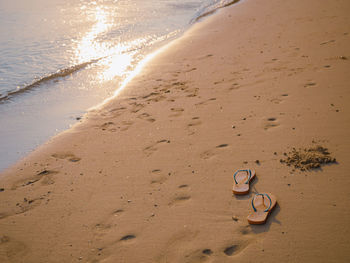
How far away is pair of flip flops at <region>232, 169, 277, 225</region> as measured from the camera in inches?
98.7

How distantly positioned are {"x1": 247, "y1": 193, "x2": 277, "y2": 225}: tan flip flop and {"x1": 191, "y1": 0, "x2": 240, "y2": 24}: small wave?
10122 mm

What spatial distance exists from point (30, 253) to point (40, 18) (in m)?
13.5

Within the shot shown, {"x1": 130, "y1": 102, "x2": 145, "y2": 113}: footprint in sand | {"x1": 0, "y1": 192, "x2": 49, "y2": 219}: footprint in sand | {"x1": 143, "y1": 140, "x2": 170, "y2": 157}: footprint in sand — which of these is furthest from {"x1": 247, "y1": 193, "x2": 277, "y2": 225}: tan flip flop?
{"x1": 130, "y1": 102, "x2": 145, "y2": 113}: footprint in sand

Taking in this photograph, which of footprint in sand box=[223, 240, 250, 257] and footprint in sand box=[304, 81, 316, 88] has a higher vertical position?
footprint in sand box=[304, 81, 316, 88]

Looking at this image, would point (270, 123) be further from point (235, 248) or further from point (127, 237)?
point (127, 237)

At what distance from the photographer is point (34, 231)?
2.89 meters

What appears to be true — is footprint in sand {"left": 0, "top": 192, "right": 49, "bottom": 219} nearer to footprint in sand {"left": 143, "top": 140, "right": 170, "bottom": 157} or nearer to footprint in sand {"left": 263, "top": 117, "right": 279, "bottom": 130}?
footprint in sand {"left": 143, "top": 140, "right": 170, "bottom": 157}

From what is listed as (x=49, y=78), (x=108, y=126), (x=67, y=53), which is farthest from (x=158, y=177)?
(x=67, y=53)

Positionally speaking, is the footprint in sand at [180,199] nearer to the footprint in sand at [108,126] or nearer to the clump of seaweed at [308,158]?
the clump of seaweed at [308,158]

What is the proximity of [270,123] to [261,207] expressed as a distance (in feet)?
4.99

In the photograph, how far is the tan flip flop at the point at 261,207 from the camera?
250 cm

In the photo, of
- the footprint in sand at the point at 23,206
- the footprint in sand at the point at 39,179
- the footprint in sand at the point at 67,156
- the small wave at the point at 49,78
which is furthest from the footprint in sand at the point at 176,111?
the small wave at the point at 49,78

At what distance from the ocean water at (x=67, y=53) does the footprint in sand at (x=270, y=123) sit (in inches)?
124

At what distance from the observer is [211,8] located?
44.3 feet
